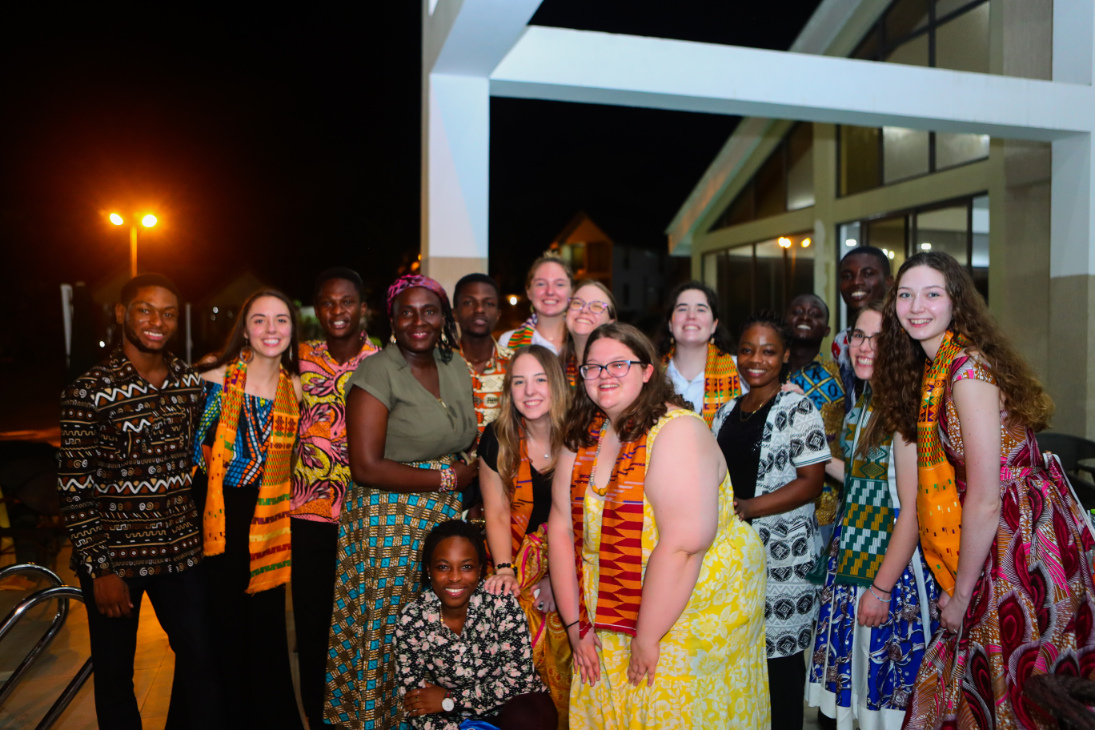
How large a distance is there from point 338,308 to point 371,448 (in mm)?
932

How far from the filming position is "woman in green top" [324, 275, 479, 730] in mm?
3160

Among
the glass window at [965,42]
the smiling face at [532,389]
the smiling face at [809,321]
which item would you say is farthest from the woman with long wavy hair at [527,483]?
the glass window at [965,42]

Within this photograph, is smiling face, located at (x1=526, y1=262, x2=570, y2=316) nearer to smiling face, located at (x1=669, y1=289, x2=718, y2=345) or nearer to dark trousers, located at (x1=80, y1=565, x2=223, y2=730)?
smiling face, located at (x1=669, y1=289, x2=718, y2=345)

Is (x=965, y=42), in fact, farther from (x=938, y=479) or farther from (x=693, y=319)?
(x=938, y=479)

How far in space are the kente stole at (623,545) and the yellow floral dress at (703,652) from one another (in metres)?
0.03

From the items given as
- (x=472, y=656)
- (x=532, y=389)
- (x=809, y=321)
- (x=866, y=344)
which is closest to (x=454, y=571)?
(x=472, y=656)

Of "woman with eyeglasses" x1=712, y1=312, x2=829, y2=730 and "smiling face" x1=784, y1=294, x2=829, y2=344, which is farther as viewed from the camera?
"smiling face" x1=784, y1=294, x2=829, y2=344

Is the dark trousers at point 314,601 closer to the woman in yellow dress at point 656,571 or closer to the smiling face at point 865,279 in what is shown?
the woman in yellow dress at point 656,571

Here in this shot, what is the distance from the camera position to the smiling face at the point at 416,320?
3346 mm

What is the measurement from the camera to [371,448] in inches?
123

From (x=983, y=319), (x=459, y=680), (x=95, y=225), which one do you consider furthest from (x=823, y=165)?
(x=95, y=225)

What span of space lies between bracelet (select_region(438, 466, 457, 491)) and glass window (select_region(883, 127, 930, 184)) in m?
9.76

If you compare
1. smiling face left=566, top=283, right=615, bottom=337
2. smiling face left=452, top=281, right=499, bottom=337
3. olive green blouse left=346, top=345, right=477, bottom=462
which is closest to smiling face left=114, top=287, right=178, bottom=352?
olive green blouse left=346, top=345, right=477, bottom=462

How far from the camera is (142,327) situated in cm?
302
